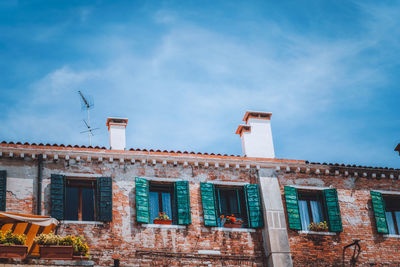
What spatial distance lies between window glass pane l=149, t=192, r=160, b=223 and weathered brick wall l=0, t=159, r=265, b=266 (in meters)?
0.67

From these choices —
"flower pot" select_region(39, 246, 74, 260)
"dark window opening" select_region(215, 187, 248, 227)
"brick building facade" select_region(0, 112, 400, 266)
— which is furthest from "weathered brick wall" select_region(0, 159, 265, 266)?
"flower pot" select_region(39, 246, 74, 260)

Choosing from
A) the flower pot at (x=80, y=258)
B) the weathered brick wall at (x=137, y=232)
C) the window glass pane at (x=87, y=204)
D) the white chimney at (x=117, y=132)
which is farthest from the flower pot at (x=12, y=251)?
the white chimney at (x=117, y=132)

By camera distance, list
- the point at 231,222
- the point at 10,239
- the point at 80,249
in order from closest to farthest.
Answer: the point at 10,239
the point at 80,249
the point at 231,222

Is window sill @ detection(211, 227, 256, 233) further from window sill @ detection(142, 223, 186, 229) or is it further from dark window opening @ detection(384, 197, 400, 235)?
dark window opening @ detection(384, 197, 400, 235)

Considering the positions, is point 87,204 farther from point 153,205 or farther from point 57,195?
point 153,205

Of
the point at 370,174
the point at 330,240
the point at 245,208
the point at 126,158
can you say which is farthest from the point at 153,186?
the point at 370,174

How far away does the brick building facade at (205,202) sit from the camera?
2386 cm

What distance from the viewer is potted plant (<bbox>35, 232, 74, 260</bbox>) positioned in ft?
70.3

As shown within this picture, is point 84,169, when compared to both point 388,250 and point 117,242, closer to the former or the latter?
point 117,242

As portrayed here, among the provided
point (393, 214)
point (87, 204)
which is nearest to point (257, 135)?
point (393, 214)

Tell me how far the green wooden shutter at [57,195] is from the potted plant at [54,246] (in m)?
1.57

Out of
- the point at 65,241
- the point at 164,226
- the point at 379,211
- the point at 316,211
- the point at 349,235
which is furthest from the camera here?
the point at 379,211

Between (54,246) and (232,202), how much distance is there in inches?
294

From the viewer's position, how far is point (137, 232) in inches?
949
